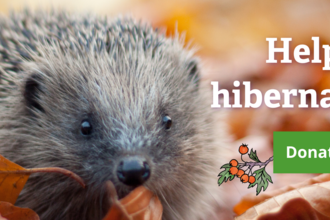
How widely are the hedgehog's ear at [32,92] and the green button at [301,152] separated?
4.77ft

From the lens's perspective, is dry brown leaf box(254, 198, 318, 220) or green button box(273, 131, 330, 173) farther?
green button box(273, 131, 330, 173)

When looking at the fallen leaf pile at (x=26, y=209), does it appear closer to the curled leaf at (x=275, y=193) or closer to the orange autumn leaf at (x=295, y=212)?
the orange autumn leaf at (x=295, y=212)

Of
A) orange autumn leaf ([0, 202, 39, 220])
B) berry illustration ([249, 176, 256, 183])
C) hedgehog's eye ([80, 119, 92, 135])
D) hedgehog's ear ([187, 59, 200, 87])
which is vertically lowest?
orange autumn leaf ([0, 202, 39, 220])

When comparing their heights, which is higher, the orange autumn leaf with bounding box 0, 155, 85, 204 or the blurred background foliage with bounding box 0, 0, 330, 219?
the blurred background foliage with bounding box 0, 0, 330, 219

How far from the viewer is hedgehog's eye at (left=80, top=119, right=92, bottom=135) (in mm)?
2100

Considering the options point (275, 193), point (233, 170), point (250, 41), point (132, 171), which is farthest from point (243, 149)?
point (250, 41)

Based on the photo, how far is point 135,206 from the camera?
1.74 m

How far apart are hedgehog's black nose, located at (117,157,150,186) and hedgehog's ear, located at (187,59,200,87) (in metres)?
1.11

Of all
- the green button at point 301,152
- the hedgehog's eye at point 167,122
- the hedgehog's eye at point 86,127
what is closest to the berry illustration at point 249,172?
the green button at point 301,152

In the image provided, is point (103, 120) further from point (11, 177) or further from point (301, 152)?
point (301, 152)

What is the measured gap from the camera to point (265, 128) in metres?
4.06

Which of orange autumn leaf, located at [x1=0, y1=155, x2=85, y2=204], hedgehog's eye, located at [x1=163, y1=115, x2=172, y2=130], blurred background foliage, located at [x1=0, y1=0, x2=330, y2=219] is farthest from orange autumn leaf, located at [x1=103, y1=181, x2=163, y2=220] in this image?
blurred background foliage, located at [x1=0, y1=0, x2=330, y2=219]

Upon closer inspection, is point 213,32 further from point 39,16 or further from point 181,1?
point 39,16

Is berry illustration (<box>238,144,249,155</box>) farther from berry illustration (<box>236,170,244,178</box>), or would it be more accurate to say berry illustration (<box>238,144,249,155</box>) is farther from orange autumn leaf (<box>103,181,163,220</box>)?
orange autumn leaf (<box>103,181,163,220</box>)
